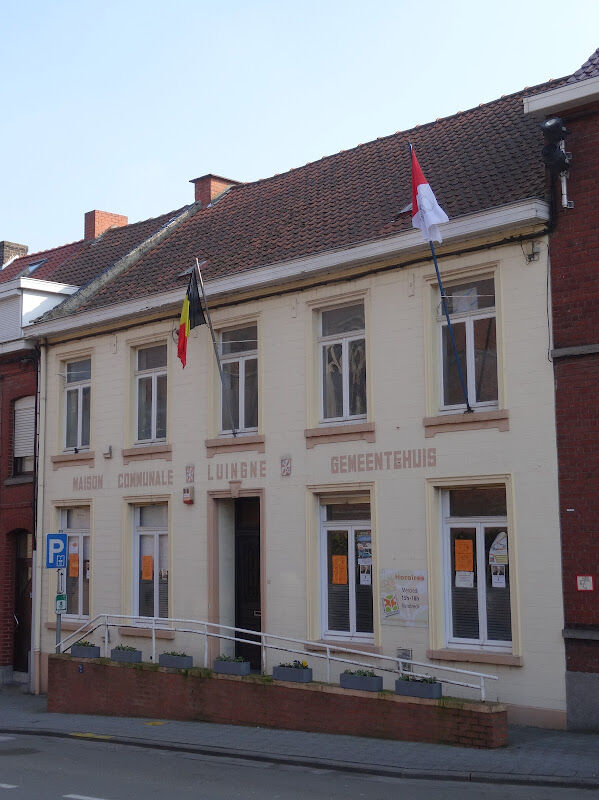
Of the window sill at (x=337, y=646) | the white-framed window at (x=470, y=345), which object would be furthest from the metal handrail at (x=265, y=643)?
the white-framed window at (x=470, y=345)

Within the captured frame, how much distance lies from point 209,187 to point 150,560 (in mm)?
9137

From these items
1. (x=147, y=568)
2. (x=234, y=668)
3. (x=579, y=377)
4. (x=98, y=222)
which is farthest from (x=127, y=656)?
(x=98, y=222)

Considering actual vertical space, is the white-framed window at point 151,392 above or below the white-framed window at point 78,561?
above

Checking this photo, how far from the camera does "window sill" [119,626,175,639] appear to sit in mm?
17781

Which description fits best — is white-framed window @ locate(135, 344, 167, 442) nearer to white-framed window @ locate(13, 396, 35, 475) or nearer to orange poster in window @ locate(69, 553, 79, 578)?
orange poster in window @ locate(69, 553, 79, 578)

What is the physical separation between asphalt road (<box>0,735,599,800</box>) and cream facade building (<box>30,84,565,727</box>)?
9.76ft

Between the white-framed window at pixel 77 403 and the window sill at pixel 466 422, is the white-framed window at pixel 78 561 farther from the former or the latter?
the window sill at pixel 466 422

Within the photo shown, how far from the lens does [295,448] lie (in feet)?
53.4

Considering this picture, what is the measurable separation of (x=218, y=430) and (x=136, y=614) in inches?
151

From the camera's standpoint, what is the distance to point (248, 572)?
17500 millimetres

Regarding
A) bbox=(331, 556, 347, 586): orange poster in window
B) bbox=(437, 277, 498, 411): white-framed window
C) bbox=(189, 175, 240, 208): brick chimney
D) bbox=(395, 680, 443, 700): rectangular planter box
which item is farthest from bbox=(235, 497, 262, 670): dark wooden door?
bbox=(189, 175, 240, 208): brick chimney

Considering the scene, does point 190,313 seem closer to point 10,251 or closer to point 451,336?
point 451,336

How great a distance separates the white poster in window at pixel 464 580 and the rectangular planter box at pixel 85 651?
6582 millimetres

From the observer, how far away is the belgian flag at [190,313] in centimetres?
1695
